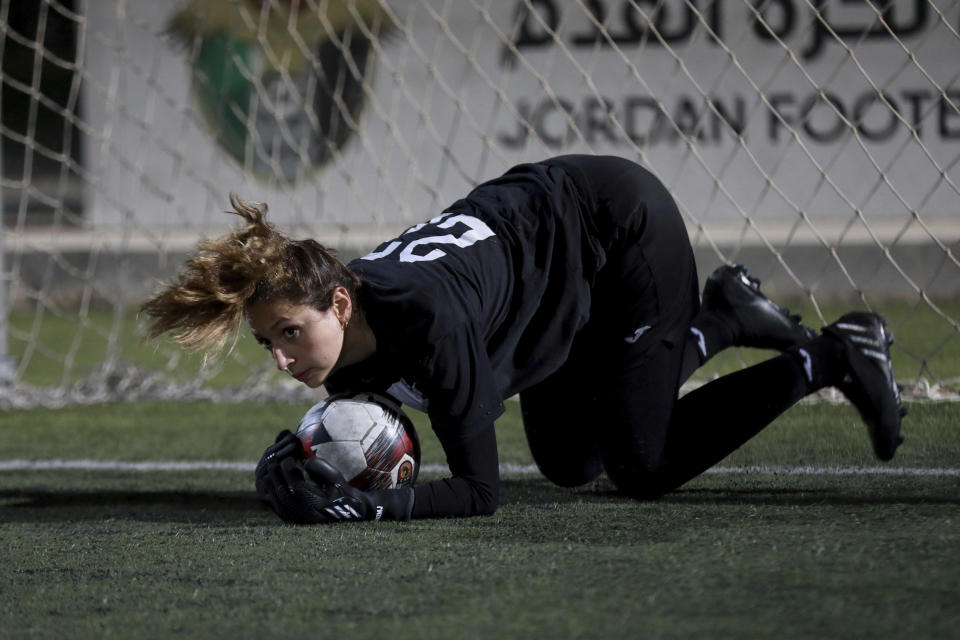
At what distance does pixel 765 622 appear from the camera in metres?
1.57

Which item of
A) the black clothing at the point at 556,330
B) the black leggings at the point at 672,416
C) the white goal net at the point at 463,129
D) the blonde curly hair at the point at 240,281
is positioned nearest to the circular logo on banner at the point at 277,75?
the white goal net at the point at 463,129

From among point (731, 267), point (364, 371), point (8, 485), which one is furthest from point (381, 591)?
point (8, 485)

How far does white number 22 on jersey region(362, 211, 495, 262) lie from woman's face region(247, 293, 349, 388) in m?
0.21

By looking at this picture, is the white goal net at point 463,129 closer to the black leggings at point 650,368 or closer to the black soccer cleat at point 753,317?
the black soccer cleat at point 753,317

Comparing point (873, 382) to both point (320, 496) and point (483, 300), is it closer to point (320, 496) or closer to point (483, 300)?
point (483, 300)

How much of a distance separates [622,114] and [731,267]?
3120 mm

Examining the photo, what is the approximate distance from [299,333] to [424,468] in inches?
48.3

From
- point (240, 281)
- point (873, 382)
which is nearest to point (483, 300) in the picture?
point (240, 281)

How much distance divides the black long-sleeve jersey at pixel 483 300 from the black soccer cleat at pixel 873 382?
0.47 metres

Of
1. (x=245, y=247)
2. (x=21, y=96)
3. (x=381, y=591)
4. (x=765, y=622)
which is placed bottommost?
(x=21, y=96)

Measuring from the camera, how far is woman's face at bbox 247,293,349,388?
7.03ft

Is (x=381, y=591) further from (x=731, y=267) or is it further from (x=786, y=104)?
(x=786, y=104)

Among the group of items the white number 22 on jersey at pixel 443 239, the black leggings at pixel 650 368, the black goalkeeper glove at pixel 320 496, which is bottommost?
the black goalkeeper glove at pixel 320 496

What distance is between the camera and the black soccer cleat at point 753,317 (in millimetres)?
2971
